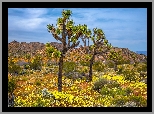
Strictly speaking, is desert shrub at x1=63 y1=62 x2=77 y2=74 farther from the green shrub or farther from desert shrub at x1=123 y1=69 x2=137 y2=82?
desert shrub at x1=123 y1=69 x2=137 y2=82

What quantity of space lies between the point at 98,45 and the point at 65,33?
189 centimetres

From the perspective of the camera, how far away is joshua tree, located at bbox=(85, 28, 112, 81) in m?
13.8

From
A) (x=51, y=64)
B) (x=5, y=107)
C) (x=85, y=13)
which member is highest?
(x=85, y=13)

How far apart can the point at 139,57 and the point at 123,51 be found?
1.08m

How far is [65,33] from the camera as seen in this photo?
14.0 m

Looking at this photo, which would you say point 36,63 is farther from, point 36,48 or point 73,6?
point 73,6

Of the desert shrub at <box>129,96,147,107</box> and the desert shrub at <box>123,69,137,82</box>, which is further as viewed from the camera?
the desert shrub at <box>123,69,137,82</box>

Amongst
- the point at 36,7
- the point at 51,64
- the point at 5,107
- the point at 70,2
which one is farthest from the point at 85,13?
the point at 5,107

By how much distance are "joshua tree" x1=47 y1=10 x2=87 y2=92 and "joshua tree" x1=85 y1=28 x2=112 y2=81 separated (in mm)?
613

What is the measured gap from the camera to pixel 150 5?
1202cm

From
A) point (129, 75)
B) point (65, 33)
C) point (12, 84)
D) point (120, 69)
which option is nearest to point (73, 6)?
point (65, 33)

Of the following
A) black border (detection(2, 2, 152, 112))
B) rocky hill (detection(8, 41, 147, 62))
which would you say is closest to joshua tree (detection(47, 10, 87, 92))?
rocky hill (detection(8, 41, 147, 62))

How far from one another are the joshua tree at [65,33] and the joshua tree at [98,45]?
2.01 feet

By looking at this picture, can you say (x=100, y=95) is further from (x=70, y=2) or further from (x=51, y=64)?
(x=70, y=2)
